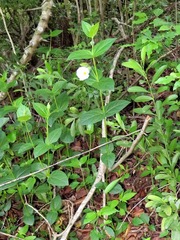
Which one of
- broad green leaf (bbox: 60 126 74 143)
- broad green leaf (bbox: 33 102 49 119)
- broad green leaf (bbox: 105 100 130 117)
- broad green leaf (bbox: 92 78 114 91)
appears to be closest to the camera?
broad green leaf (bbox: 92 78 114 91)

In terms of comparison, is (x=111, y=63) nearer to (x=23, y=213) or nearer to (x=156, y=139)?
(x=156, y=139)

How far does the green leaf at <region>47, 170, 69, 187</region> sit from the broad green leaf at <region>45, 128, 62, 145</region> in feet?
0.53

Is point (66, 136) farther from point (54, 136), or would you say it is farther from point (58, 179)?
point (58, 179)

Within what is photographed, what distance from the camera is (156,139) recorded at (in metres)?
2.06

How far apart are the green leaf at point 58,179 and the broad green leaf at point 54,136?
0.53 ft

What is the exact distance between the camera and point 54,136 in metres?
1.83

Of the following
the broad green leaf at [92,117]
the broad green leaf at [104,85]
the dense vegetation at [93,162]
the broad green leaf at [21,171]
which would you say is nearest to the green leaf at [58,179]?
the dense vegetation at [93,162]

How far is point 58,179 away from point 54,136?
213mm

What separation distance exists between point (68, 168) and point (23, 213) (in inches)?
14.3

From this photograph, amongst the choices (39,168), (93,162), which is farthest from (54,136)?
(93,162)

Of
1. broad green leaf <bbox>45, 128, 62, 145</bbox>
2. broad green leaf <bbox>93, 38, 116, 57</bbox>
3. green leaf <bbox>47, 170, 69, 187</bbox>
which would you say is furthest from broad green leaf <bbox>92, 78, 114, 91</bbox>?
green leaf <bbox>47, 170, 69, 187</bbox>

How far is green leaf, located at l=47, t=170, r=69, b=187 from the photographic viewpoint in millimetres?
1773

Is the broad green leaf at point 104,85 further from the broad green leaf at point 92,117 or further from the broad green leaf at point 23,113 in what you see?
the broad green leaf at point 23,113

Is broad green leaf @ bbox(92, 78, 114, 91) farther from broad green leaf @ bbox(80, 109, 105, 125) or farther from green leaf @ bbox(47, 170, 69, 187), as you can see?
green leaf @ bbox(47, 170, 69, 187)
